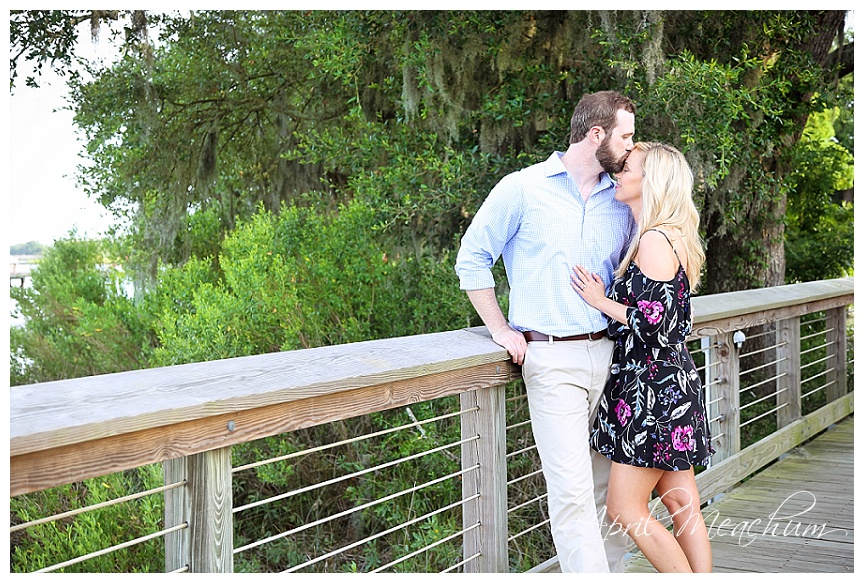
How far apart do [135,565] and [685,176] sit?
189 inches

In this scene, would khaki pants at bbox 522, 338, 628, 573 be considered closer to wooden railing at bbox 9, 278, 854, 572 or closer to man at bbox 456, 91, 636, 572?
man at bbox 456, 91, 636, 572

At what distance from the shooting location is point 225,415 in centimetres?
168

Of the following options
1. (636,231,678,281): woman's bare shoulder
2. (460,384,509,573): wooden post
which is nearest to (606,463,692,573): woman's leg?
(460,384,509,573): wooden post

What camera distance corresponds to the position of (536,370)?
2.38 m

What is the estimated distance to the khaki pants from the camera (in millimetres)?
2314

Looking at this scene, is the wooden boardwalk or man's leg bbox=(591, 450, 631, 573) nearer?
man's leg bbox=(591, 450, 631, 573)

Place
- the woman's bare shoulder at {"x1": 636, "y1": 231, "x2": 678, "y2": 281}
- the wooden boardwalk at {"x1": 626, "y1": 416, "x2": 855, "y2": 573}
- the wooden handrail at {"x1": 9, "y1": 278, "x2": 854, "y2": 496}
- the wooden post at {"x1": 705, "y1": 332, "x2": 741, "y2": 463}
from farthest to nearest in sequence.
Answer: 1. the wooden post at {"x1": 705, "y1": 332, "x2": 741, "y2": 463}
2. the wooden boardwalk at {"x1": 626, "y1": 416, "x2": 855, "y2": 573}
3. the woman's bare shoulder at {"x1": 636, "y1": 231, "x2": 678, "y2": 281}
4. the wooden handrail at {"x1": 9, "y1": 278, "x2": 854, "y2": 496}

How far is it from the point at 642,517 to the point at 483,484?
0.44m

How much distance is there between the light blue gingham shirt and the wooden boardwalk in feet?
3.39

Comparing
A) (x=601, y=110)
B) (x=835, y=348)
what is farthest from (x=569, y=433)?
(x=835, y=348)

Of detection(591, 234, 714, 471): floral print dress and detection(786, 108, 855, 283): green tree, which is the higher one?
detection(786, 108, 855, 283): green tree

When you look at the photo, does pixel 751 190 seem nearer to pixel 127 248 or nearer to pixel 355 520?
pixel 355 520

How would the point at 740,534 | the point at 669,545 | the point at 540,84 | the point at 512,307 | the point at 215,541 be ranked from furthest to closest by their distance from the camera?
the point at 540,84, the point at 740,534, the point at 512,307, the point at 669,545, the point at 215,541

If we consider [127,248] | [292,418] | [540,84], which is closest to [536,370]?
[292,418]
